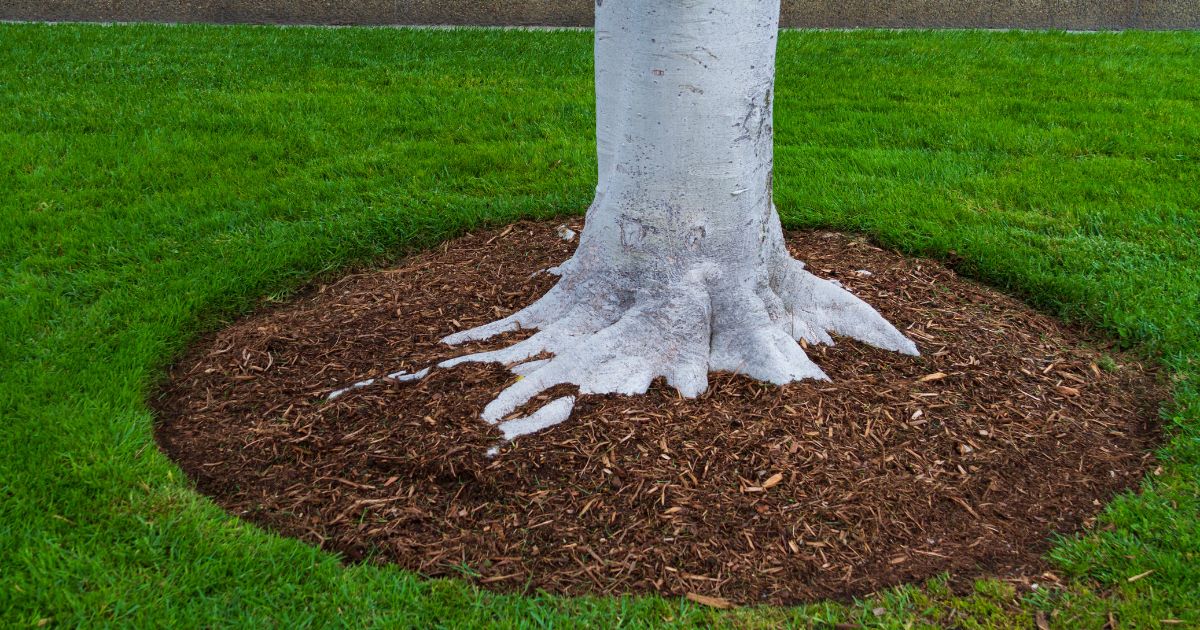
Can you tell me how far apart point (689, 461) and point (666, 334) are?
1.94 ft

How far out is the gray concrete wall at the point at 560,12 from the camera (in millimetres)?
10797

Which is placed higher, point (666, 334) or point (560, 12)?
point (560, 12)

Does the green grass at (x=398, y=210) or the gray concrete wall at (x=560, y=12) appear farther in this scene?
the gray concrete wall at (x=560, y=12)

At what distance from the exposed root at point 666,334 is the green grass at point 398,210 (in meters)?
A: 0.98

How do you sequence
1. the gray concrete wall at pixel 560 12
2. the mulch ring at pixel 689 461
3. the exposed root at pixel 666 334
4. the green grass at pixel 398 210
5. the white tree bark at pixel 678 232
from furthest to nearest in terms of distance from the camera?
the gray concrete wall at pixel 560 12 → the exposed root at pixel 666 334 → the white tree bark at pixel 678 232 → the mulch ring at pixel 689 461 → the green grass at pixel 398 210

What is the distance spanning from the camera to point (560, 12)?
10.9 meters

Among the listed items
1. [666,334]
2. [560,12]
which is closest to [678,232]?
[666,334]

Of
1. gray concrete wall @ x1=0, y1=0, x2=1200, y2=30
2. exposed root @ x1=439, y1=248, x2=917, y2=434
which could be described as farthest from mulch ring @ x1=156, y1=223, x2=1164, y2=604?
gray concrete wall @ x1=0, y1=0, x2=1200, y2=30

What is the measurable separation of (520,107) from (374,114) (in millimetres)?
1107

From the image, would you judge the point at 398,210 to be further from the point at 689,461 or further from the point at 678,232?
the point at 689,461

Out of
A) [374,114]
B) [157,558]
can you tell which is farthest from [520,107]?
[157,558]

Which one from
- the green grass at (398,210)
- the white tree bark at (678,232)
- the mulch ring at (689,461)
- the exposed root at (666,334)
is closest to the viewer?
the green grass at (398,210)

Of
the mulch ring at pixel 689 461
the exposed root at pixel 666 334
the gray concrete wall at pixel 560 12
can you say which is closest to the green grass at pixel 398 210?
the mulch ring at pixel 689 461

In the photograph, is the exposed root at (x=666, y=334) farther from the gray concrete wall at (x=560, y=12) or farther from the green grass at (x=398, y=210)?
the gray concrete wall at (x=560, y=12)
